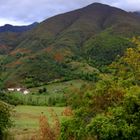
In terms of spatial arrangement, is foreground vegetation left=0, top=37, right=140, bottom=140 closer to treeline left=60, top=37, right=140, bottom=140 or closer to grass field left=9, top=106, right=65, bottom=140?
treeline left=60, top=37, right=140, bottom=140

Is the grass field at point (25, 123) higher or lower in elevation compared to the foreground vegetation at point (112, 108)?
lower

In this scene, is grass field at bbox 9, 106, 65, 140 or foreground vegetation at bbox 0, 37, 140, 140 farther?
grass field at bbox 9, 106, 65, 140

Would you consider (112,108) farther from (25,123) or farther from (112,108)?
(25,123)

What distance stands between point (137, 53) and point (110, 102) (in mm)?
4814

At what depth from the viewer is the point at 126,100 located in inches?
1280

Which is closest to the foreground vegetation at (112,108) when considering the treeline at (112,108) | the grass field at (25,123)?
the treeline at (112,108)

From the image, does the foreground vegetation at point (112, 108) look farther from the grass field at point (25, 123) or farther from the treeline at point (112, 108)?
the grass field at point (25, 123)

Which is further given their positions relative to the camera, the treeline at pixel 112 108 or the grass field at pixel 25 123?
the grass field at pixel 25 123

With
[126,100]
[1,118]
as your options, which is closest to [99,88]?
[126,100]

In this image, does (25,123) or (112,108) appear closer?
(112,108)

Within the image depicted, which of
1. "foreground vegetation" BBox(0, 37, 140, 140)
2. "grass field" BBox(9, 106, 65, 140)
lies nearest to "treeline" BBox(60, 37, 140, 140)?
"foreground vegetation" BBox(0, 37, 140, 140)

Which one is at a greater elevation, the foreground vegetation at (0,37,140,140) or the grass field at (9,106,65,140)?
the foreground vegetation at (0,37,140,140)

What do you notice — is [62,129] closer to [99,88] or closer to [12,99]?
[99,88]

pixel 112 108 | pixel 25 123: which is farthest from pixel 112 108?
pixel 25 123
